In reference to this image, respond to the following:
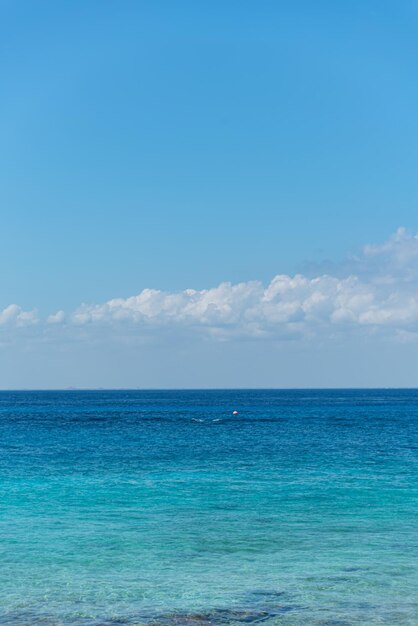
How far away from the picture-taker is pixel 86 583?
23422 mm

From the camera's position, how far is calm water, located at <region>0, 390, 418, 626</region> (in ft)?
68.5

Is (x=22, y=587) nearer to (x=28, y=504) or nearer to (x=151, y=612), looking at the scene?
(x=151, y=612)

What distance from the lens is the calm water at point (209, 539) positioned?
20.9m

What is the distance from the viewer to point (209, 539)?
29016 millimetres

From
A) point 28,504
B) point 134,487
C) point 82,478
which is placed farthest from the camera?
point 82,478

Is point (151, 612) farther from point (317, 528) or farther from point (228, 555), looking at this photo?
point (317, 528)

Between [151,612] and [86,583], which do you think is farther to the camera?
[86,583]

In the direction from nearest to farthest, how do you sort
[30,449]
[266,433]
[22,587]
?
[22,587]
[30,449]
[266,433]

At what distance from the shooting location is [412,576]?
2359cm

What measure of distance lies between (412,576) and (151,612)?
890cm

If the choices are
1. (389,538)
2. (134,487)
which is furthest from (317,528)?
(134,487)

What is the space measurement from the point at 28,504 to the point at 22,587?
13646mm

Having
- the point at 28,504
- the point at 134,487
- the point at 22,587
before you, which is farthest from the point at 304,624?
the point at 134,487

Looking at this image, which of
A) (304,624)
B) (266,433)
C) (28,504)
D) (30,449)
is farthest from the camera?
(266,433)
